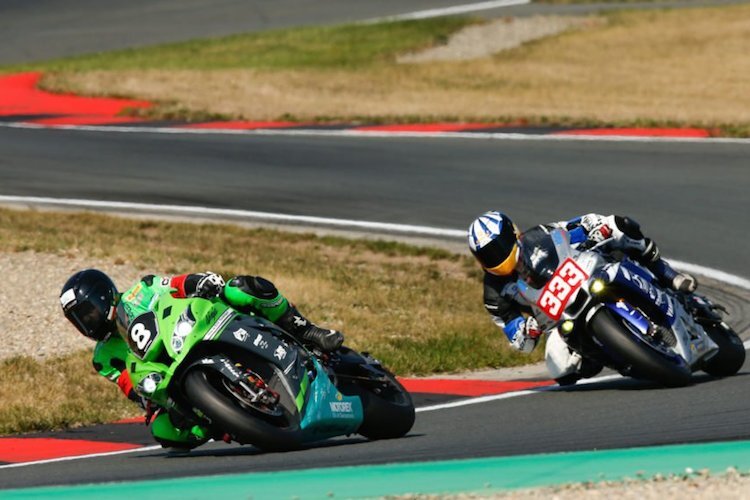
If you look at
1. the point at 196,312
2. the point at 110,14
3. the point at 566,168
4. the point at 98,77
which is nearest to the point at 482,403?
the point at 196,312

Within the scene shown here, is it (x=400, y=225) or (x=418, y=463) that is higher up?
(x=418, y=463)

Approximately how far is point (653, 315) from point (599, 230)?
744 mm

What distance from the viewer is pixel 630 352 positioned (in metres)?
9.43

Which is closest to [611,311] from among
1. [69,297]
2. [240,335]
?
[240,335]

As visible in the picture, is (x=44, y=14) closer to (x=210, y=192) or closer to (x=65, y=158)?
(x=65, y=158)

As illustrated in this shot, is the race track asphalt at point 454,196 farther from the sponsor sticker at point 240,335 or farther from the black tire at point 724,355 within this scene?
the sponsor sticker at point 240,335

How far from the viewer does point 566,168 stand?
→ 20.1 metres

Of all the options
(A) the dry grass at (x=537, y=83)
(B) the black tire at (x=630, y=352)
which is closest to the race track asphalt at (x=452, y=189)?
(B) the black tire at (x=630, y=352)

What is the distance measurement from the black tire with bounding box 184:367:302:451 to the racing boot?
1.64ft

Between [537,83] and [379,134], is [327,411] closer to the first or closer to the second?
[379,134]

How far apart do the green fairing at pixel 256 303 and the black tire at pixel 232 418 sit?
477 mm

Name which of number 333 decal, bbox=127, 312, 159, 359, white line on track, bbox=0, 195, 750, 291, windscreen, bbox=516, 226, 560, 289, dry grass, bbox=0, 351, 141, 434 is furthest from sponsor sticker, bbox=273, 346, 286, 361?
white line on track, bbox=0, 195, 750, 291

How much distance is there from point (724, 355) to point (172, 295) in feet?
12.4

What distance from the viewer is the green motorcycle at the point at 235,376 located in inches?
321
